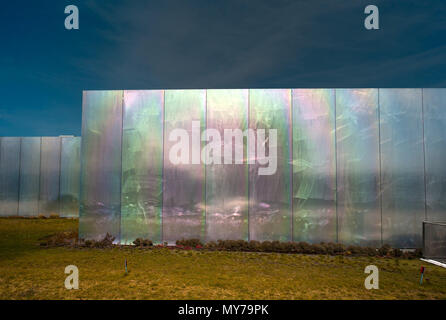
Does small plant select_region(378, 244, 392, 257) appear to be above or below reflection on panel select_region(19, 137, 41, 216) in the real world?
below

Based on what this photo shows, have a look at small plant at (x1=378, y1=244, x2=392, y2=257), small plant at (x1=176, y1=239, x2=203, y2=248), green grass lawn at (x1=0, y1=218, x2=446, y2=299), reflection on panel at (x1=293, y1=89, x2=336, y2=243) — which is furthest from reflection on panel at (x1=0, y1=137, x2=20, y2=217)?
small plant at (x1=378, y1=244, x2=392, y2=257)

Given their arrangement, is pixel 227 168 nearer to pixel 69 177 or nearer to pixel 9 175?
pixel 69 177

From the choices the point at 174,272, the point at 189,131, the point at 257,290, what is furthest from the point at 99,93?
the point at 257,290

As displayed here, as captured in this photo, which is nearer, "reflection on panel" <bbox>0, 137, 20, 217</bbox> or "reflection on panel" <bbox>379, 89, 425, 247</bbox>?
"reflection on panel" <bbox>379, 89, 425, 247</bbox>

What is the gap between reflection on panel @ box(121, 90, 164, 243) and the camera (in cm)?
1191

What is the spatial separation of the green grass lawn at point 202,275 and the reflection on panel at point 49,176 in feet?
37.2

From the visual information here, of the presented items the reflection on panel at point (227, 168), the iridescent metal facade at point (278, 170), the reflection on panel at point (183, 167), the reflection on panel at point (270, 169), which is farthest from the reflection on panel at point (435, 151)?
the reflection on panel at point (183, 167)

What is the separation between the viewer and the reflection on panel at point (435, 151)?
38.0 feet

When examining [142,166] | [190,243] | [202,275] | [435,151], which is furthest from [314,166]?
[142,166]

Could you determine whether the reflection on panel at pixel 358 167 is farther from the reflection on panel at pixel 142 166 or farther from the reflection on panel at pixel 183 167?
the reflection on panel at pixel 142 166

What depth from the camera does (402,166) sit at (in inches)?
461

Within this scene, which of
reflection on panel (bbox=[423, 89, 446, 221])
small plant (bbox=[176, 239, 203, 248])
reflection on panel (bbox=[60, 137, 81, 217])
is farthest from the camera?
reflection on panel (bbox=[60, 137, 81, 217])

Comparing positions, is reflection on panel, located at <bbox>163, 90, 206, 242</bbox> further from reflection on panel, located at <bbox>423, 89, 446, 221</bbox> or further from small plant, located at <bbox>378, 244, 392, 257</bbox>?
reflection on panel, located at <bbox>423, 89, 446, 221</bbox>

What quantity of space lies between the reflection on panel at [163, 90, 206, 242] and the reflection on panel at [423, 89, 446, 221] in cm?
1023
